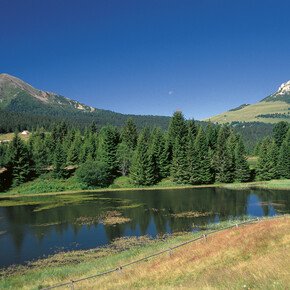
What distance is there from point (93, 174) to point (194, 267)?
2624 inches

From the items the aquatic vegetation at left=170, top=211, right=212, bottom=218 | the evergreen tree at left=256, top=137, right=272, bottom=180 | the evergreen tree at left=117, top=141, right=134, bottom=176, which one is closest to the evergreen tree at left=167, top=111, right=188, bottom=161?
the evergreen tree at left=117, top=141, right=134, bottom=176

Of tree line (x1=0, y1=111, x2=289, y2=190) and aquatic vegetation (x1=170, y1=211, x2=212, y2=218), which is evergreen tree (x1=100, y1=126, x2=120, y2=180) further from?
aquatic vegetation (x1=170, y1=211, x2=212, y2=218)

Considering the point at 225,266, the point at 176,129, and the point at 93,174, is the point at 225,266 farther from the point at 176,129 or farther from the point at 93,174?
the point at 176,129

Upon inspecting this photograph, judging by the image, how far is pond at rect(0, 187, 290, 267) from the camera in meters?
32.1

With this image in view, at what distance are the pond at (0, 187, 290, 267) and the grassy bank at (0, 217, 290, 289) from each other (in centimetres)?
529

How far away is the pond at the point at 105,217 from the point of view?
32.1 meters

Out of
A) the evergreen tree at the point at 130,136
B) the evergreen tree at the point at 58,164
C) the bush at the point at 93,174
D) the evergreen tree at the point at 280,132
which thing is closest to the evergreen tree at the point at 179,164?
the evergreen tree at the point at 130,136

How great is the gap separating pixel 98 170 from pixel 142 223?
1755 inches

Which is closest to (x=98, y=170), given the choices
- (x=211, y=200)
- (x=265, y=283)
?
(x=211, y=200)

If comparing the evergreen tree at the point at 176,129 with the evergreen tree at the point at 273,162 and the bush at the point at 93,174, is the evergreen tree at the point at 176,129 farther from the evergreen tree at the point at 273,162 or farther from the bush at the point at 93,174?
the evergreen tree at the point at 273,162

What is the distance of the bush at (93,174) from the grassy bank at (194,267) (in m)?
53.9

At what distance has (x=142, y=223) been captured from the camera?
39.9m

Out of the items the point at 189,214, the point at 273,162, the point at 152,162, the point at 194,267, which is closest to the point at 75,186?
the point at 152,162

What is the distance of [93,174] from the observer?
81188mm
